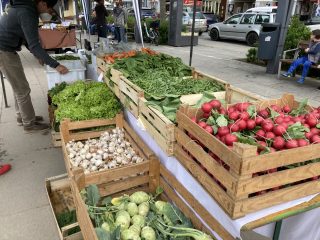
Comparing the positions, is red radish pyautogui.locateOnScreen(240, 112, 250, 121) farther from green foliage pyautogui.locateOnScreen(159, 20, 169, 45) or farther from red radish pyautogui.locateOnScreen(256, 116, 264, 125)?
green foliage pyautogui.locateOnScreen(159, 20, 169, 45)

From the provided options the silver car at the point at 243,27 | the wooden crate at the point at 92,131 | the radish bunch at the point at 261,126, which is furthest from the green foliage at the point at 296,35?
the radish bunch at the point at 261,126

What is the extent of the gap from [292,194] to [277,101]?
937 mm

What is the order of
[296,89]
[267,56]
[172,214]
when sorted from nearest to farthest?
1. [172,214]
2. [296,89]
3. [267,56]

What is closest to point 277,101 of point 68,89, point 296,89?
point 68,89

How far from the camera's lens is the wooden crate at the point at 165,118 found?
8.05ft

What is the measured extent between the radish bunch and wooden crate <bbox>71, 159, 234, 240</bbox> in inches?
23.9

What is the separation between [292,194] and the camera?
1939 millimetres

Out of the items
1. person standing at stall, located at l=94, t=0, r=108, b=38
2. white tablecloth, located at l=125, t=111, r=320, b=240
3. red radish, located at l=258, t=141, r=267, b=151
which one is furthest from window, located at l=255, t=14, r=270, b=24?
red radish, located at l=258, t=141, r=267, b=151

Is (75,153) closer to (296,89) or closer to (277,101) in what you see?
(277,101)

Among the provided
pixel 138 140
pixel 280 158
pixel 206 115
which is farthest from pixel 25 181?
pixel 280 158

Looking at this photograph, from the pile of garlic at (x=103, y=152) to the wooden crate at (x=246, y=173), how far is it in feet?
4.48

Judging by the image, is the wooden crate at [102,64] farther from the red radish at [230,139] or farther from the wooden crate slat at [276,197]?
the wooden crate slat at [276,197]

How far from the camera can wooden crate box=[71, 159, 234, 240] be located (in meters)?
2.30

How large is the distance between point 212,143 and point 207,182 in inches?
11.2
